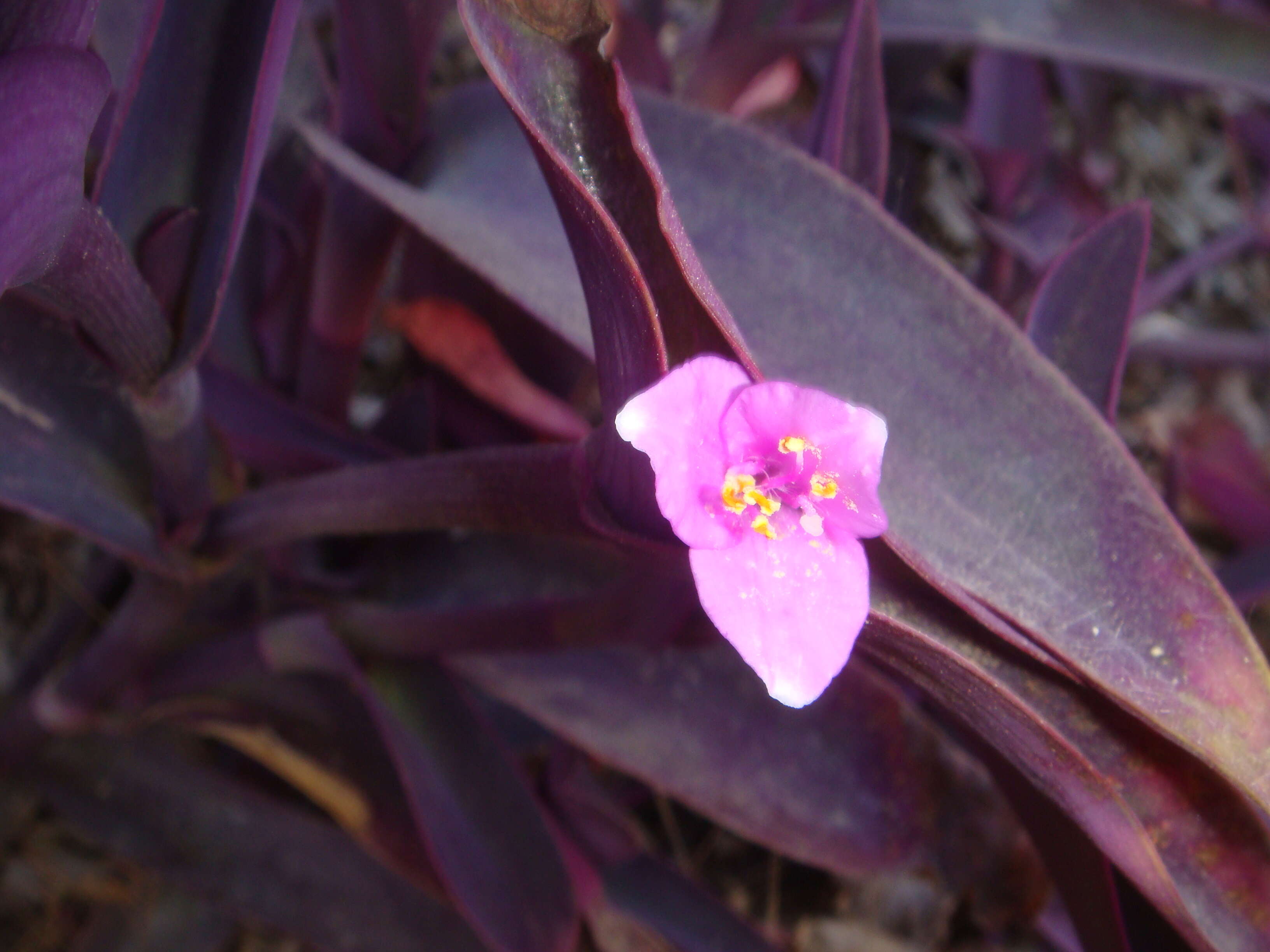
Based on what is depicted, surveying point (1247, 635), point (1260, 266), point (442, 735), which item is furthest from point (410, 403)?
point (1260, 266)

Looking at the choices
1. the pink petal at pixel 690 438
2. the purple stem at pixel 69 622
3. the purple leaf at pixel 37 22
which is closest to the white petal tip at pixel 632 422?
the pink petal at pixel 690 438

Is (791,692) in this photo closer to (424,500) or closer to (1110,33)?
(424,500)

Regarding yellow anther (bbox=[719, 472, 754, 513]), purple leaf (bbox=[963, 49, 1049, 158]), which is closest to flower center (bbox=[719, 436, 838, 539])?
yellow anther (bbox=[719, 472, 754, 513])

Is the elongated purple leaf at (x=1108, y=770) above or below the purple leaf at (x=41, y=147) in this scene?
below

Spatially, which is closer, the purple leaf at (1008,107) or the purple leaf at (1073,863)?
the purple leaf at (1073,863)

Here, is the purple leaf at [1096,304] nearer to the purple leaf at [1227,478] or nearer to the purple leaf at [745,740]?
the purple leaf at [745,740]

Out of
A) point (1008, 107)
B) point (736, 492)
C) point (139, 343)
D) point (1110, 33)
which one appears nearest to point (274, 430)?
point (139, 343)

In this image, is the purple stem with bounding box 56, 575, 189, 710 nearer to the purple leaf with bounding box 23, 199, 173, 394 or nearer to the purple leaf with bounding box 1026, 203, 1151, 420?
the purple leaf with bounding box 23, 199, 173, 394
